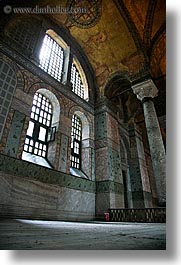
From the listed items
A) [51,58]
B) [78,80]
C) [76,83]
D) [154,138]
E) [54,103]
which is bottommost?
[154,138]

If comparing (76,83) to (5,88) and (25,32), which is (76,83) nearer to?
(25,32)

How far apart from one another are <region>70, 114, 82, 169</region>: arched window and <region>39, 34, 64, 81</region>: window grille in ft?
7.71

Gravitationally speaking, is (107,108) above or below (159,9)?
below

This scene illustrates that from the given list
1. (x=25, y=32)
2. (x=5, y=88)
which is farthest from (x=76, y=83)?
(x=5, y=88)

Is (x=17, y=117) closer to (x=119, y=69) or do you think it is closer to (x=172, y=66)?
(x=172, y=66)

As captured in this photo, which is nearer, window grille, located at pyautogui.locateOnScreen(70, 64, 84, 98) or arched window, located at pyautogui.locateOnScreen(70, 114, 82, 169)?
arched window, located at pyautogui.locateOnScreen(70, 114, 82, 169)

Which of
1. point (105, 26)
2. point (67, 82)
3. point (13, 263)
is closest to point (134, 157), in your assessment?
point (67, 82)

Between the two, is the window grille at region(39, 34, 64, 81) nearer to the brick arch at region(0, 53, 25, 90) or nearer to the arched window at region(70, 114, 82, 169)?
the brick arch at region(0, 53, 25, 90)

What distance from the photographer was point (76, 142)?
912 centimetres

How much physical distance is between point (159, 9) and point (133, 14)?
4.06ft

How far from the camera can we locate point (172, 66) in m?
2.66

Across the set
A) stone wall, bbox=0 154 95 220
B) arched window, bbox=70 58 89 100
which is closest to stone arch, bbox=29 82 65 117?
arched window, bbox=70 58 89 100

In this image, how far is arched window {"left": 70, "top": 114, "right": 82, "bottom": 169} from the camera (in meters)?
8.65

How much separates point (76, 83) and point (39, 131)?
4240 mm
